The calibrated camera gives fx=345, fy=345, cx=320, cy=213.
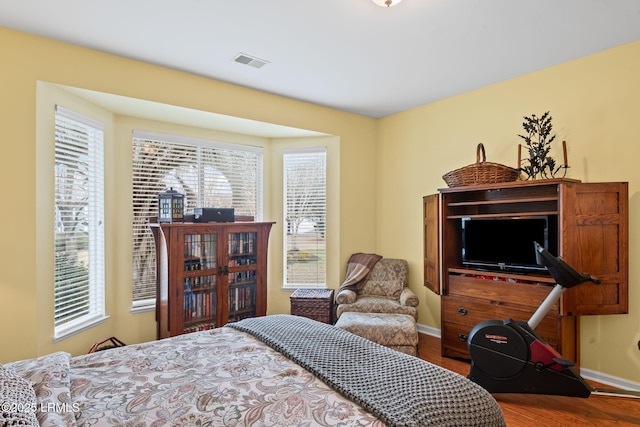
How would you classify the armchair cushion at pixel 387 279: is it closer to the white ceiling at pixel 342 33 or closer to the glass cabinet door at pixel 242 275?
the glass cabinet door at pixel 242 275

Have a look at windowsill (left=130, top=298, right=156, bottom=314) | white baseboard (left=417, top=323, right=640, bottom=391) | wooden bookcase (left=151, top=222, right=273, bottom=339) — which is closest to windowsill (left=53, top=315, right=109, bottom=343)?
windowsill (left=130, top=298, right=156, bottom=314)

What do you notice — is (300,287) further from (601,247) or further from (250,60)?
(601,247)

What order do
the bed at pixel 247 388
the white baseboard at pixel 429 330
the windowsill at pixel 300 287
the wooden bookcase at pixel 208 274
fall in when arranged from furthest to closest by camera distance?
1. the windowsill at pixel 300 287
2. the white baseboard at pixel 429 330
3. the wooden bookcase at pixel 208 274
4. the bed at pixel 247 388

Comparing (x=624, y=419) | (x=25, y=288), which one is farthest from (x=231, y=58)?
(x=624, y=419)

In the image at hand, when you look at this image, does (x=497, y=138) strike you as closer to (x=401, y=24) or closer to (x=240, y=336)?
(x=401, y=24)

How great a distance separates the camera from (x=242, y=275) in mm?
3609

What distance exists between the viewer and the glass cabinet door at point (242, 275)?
3533 mm

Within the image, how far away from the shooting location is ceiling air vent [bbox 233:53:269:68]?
2.81 metres

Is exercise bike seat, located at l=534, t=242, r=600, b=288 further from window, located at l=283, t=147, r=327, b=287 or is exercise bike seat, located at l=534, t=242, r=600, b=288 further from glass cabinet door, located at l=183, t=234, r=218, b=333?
glass cabinet door, located at l=183, t=234, r=218, b=333

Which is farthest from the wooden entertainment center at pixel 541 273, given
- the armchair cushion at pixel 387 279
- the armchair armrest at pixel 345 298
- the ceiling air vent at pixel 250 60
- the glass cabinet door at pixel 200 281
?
the glass cabinet door at pixel 200 281

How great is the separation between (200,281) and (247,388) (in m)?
2.18

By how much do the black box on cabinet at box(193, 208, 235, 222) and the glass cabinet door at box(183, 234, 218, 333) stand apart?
6.4 inches

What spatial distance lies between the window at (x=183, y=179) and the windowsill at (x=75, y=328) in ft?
1.26

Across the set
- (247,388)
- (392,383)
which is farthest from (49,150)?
(392,383)
